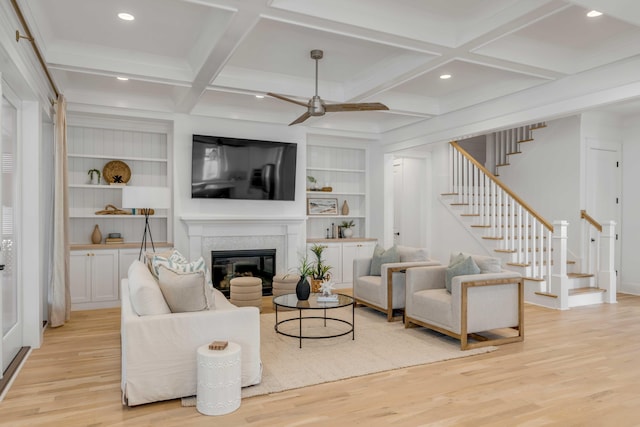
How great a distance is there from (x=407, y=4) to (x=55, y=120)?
3.89 m

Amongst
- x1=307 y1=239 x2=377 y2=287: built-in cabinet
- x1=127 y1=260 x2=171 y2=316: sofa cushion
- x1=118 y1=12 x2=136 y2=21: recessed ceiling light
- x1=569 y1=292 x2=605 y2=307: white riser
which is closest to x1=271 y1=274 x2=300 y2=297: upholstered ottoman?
x1=307 y1=239 x2=377 y2=287: built-in cabinet

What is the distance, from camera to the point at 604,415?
2.85 m

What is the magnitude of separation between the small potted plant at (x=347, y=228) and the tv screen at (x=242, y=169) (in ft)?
4.44

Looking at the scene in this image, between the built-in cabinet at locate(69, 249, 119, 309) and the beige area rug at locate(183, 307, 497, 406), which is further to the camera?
the built-in cabinet at locate(69, 249, 119, 309)

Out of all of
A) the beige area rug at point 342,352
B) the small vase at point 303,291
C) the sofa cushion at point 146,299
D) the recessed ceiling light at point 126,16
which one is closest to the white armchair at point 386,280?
the beige area rug at point 342,352

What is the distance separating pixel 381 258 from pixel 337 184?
9.06 ft

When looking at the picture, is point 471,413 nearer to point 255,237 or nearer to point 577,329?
point 577,329

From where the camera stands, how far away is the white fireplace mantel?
20.9 feet

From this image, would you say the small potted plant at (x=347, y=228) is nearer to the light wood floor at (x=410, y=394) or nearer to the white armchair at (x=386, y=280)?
the white armchair at (x=386, y=280)

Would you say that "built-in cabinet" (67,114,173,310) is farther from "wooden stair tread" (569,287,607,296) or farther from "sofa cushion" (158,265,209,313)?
"wooden stair tread" (569,287,607,296)

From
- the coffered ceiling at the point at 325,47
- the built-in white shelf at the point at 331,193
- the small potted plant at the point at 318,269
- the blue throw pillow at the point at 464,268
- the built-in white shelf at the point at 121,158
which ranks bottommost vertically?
the small potted plant at the point at 318,269

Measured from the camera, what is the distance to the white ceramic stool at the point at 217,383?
2836 mm

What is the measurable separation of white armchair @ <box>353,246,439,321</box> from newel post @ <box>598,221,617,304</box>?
285 centimetres

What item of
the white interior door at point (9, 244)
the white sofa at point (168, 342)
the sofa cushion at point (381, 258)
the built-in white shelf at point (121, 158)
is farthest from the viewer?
the built-in white shelf at point (121, 158)
